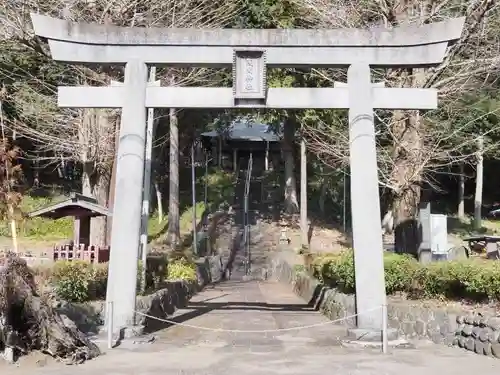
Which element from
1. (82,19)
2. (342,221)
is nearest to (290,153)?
(342,221)

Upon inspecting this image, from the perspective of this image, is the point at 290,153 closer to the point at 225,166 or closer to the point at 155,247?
the point at 155,247

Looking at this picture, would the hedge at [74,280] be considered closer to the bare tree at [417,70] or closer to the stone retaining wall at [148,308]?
the stone retaining wall at [148,308]

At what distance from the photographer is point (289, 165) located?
34062mm

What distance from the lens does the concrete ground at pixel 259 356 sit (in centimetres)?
829

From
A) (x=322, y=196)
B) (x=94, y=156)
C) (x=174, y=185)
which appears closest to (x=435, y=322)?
(x=94, y=156)

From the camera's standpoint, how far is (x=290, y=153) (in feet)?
111

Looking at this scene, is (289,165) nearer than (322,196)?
Yes

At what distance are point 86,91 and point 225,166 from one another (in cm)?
3735

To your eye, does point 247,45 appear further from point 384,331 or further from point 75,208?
point 75,208

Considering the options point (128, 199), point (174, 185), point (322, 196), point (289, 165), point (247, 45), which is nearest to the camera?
point (128, 199)

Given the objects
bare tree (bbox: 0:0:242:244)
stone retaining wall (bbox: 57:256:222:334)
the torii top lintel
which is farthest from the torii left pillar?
bare tree (bbox: 0:0:242:244)

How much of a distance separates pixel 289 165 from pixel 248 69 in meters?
22.9

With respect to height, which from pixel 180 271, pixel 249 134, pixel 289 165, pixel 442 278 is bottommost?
pixel 180 271

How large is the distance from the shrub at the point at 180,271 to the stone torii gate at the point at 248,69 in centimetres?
886
